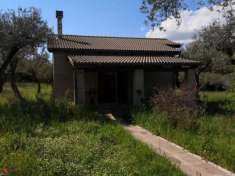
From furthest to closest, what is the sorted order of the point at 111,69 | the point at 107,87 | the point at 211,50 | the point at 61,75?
1. the point at 211,50
2. the point at 107,87
3. the point at 61,75
4. the point at 111,69

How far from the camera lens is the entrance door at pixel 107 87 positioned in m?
19.8

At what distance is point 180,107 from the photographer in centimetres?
1180

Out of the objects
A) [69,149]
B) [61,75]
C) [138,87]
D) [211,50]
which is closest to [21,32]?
[61,75]

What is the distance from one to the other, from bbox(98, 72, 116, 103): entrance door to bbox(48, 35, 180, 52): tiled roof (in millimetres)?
Answer: 1749

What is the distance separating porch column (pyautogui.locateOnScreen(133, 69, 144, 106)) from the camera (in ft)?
56.6

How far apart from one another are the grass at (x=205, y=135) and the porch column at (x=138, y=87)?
318 centimetres

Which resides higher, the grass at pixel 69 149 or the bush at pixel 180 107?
the bush at pixel 180 107

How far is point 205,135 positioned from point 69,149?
431 centimetres

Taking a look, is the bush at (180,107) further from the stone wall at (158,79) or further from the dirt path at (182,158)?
the stone wall at (158,79)

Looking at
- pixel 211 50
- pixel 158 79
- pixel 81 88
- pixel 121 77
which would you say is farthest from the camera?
pixel 211 50

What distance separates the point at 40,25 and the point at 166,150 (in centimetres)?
1341

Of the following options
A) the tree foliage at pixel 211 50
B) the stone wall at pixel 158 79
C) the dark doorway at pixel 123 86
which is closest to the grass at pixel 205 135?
the dark doorway at pixel 123 86

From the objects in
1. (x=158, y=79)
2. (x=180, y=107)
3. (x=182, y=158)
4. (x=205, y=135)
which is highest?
(x=158, y=79)

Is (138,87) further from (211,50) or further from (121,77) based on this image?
(211,50)
